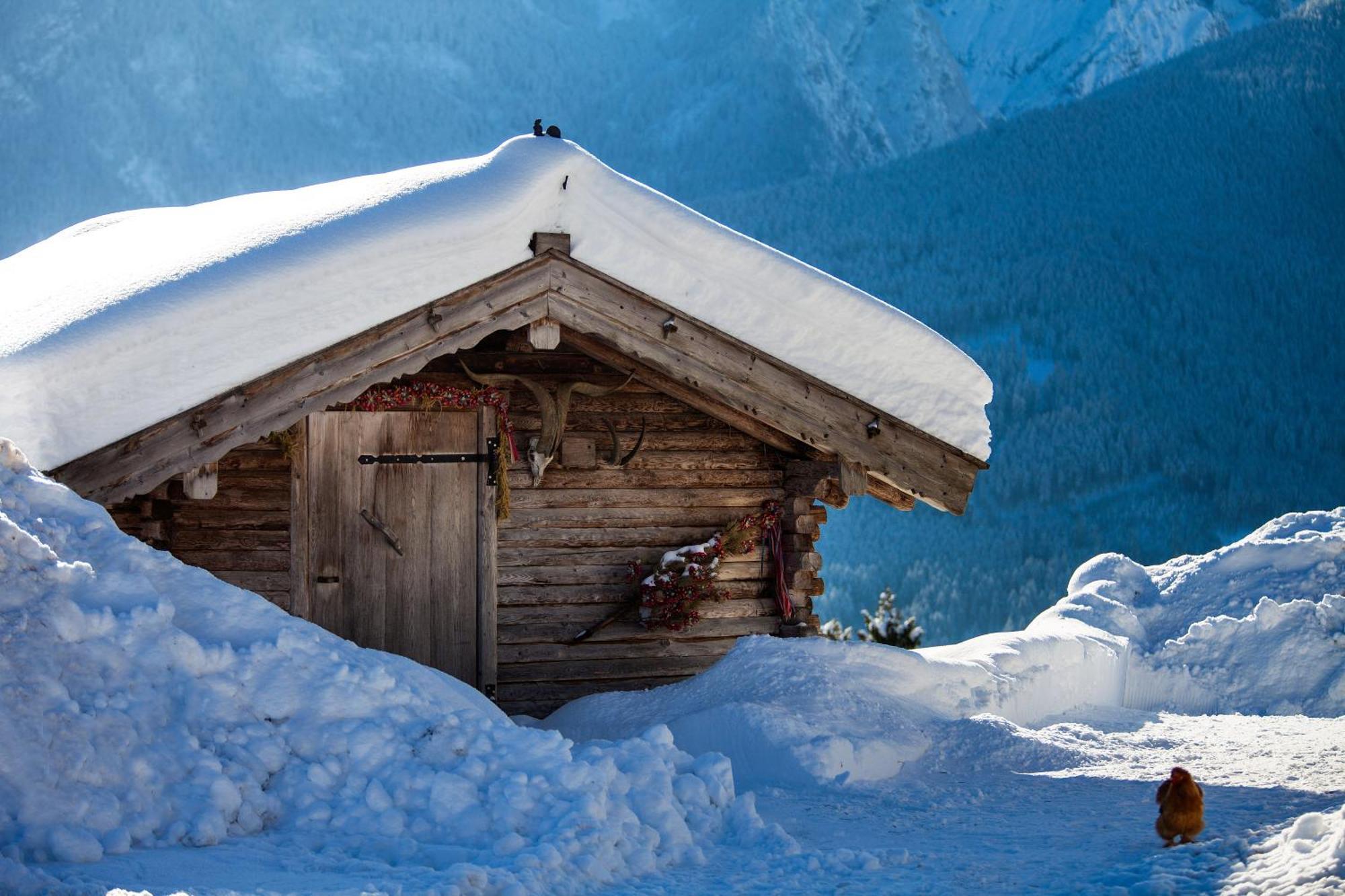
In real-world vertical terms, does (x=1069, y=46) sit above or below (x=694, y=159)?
above

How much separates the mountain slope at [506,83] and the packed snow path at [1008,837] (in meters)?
62.6

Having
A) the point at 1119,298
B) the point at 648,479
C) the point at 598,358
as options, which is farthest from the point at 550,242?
the point at 1119,298

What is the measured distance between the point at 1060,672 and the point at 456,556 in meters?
4.70

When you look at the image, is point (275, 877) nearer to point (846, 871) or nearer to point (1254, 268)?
point (846, 871)

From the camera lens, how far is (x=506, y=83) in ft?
247

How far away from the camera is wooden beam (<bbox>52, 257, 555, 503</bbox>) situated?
6602 millimetres

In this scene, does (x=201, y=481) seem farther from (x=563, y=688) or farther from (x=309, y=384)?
(x=563, y=688)

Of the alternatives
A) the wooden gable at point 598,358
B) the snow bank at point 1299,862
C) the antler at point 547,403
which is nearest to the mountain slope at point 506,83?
the antler at point 547,403

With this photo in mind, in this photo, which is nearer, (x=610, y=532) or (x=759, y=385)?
(x=759, y=385)

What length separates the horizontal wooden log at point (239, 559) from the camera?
8.22 metres

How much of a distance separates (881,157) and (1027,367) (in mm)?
31904

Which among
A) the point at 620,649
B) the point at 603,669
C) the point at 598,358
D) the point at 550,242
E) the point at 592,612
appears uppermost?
the point at 550,242

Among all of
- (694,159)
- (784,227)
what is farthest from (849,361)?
(694,159)

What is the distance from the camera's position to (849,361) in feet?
26.5
